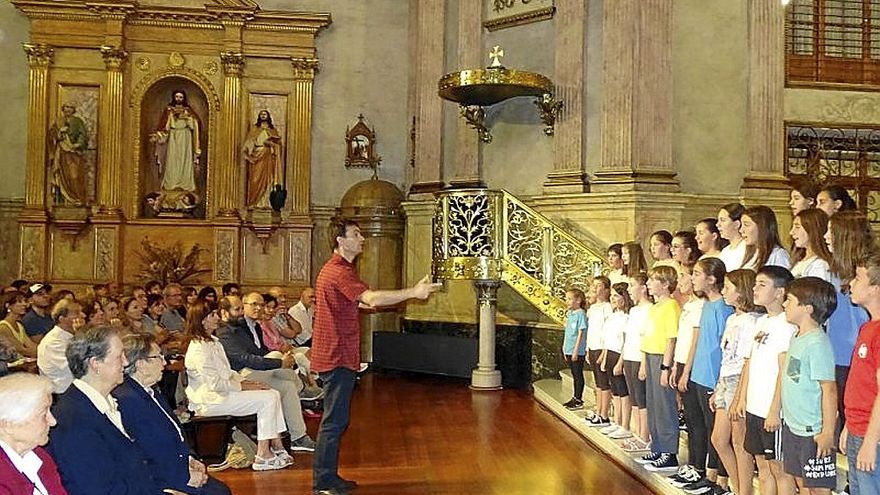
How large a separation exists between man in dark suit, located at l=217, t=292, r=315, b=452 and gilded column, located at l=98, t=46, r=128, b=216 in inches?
269

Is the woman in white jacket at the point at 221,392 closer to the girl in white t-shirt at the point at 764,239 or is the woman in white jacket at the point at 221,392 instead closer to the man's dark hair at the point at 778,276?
the girl in white t-shirt at the point at 764,239

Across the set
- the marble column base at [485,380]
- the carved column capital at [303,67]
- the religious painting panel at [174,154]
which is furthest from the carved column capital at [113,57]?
the marble column base at [485,380]

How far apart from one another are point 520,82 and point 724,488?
Answer: 6126 mm

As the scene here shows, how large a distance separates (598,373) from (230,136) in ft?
26.2

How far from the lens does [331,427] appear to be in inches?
212

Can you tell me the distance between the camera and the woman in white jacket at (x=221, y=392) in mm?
5945

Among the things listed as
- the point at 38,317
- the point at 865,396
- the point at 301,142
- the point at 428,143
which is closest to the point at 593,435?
the point at 865,396

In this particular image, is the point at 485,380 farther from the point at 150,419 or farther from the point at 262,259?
the point at 150,419

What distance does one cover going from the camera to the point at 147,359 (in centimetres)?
407

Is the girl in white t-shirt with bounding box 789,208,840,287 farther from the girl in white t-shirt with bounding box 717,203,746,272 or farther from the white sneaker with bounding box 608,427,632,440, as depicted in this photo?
the white sneaker with bounding box 608,427,632,440

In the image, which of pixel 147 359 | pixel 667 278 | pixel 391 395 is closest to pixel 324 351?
pixel 147 359

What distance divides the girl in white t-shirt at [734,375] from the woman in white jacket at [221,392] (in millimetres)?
3024

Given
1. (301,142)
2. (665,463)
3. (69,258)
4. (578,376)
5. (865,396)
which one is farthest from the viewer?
(301,142)

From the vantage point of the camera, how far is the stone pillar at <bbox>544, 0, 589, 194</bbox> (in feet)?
34.2
